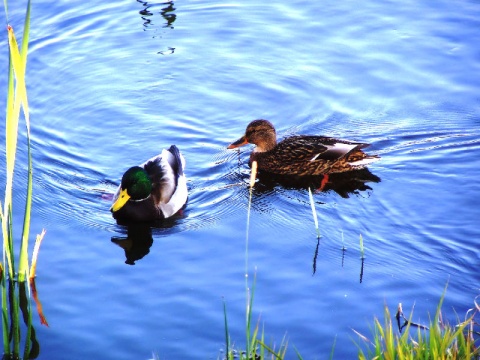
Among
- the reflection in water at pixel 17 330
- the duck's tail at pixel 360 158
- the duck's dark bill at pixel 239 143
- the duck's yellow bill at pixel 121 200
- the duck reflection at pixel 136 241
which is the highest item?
the duck's dark bill at pixel 239 143

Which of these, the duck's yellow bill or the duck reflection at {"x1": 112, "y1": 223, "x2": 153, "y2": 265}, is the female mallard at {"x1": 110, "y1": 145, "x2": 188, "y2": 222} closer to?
the duck's yellow bill

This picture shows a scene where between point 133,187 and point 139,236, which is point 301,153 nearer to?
point 133,187

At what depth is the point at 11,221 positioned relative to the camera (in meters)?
5.29

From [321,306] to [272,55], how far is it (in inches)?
205

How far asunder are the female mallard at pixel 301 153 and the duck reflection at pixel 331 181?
53 millimetres

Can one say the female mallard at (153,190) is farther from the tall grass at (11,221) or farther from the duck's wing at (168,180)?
the tall grass at (11,221)

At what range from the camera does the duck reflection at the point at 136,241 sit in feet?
24.2

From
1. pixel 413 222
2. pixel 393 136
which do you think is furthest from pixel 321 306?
pixel 393 136

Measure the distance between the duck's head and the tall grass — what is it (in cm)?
313

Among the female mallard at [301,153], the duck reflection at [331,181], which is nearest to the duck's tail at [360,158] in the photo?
the female mallard at [301,153]

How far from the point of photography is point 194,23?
1188 centimetres

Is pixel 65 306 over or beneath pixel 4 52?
beneath

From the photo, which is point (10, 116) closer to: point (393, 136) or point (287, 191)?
point (287, 191)

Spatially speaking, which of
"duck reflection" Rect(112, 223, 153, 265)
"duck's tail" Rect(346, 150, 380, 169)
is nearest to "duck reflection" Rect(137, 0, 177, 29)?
"duck's tail" Rect(346, 150, 380, 169)
